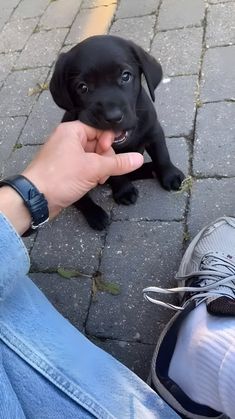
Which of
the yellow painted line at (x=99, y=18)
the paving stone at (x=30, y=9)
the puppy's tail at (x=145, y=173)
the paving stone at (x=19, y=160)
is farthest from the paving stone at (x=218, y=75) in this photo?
the paving stone at (x=30, y=9)

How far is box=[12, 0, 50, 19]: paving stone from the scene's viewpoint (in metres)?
3.29

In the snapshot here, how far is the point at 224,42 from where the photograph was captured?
102 inches

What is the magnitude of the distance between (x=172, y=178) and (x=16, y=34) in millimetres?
1694

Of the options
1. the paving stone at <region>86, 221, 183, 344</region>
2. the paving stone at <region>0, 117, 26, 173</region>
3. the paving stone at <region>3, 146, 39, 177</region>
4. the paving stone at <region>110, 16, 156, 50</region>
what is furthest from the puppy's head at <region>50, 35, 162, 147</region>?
the paving stone at <region>110, 16, 156, 50</region>

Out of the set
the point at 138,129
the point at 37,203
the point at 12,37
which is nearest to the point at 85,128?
the point at 37,203

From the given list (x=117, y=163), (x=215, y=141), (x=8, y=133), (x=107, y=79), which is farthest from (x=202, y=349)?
(x=8, y=133)

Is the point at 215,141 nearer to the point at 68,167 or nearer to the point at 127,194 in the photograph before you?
the point at 127,194

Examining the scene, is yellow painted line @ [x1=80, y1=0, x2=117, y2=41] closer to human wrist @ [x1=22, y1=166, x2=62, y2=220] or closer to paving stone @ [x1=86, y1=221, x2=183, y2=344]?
paving stone @ [x1=86, y1=221, x2=183, y2=344]

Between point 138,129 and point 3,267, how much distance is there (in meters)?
1.01

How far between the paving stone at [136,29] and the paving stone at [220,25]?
313mm

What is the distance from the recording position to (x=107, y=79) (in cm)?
180

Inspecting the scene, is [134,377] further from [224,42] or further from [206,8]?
[206,8]

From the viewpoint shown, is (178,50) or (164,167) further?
(178,50)

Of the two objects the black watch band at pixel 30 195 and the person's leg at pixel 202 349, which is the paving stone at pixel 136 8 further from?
the black watch band at pixel 30 195
